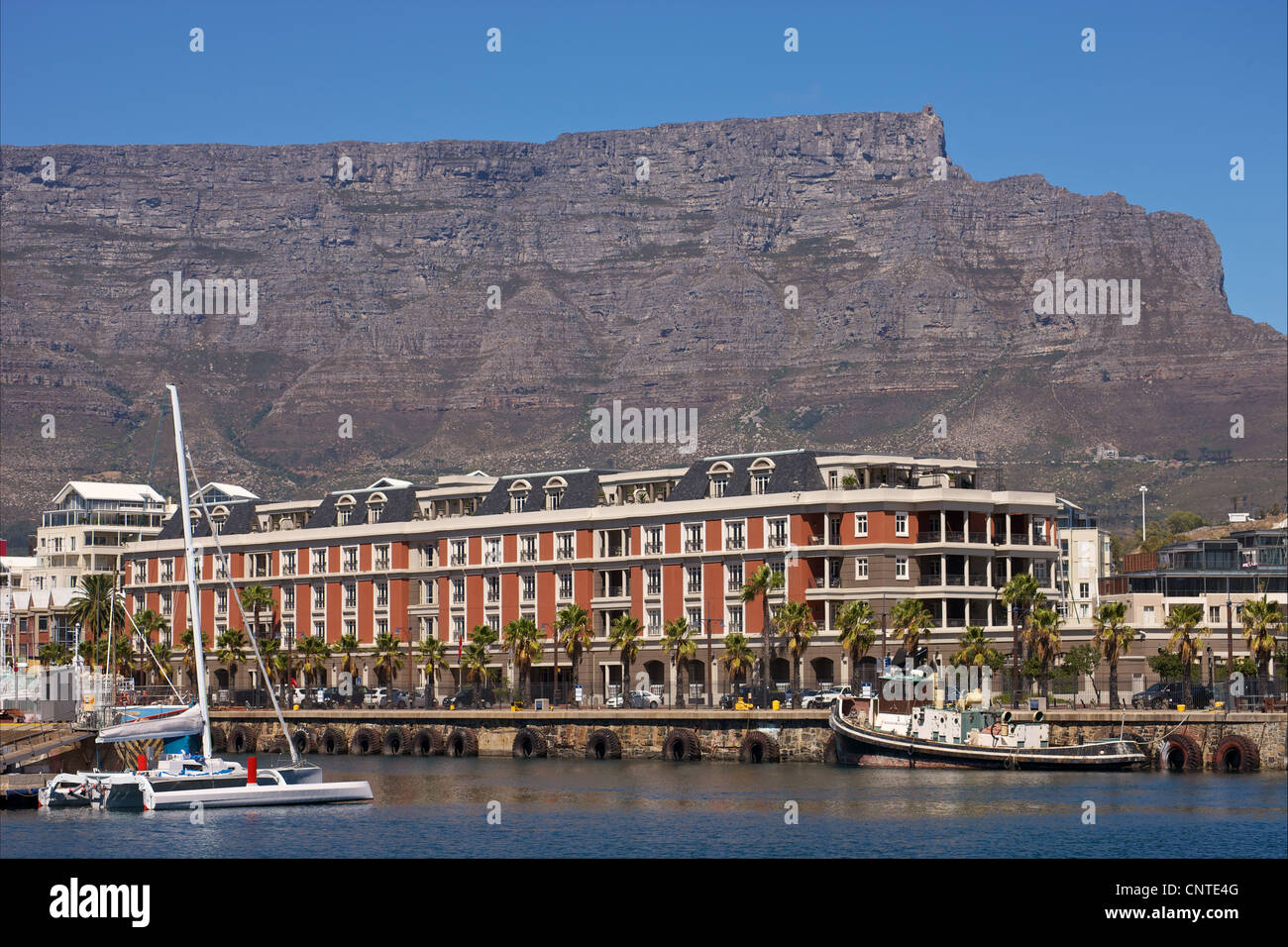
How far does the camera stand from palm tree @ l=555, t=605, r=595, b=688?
15200cm

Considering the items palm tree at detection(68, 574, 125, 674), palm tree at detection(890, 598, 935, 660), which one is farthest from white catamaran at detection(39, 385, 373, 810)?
palm tree at detection(68, 574, 125, 674)

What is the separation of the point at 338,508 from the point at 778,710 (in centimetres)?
8032

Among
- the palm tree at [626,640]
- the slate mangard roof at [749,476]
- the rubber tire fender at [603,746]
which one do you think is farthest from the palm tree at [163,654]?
the rubber tire fender at [603,746]

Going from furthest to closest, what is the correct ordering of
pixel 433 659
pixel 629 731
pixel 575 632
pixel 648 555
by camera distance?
pixel 433 659 → pixel 648 555 → pixel 575 632 → pixel 629 731

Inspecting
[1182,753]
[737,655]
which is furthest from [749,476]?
[1182,753]

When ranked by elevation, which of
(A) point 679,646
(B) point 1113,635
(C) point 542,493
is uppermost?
(C) point 542,493

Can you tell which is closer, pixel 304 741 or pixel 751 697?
pixel 751 697

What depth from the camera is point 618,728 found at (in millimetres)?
124750

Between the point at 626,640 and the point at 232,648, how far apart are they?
47.0 meters

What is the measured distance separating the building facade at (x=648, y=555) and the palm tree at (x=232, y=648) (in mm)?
5030

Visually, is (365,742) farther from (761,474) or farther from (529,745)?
(761,474)

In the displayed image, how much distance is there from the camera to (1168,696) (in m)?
124
